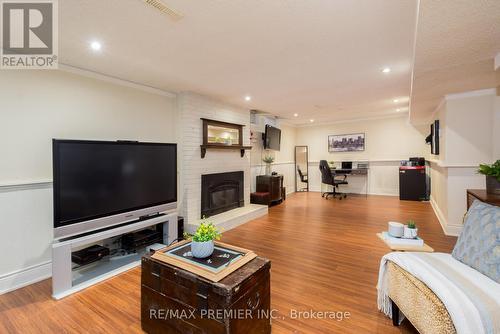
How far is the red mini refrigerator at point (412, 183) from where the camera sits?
20.7 ft

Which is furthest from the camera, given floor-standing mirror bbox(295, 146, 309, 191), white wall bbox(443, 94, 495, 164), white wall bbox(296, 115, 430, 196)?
floor-standing mirror bbox(295, 146, 309, 191)

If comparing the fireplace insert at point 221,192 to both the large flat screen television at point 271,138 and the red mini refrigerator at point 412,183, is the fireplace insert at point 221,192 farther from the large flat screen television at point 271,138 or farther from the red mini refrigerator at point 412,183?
the red mini refrigerator at point 412,183

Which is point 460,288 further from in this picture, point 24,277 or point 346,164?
point 346,164

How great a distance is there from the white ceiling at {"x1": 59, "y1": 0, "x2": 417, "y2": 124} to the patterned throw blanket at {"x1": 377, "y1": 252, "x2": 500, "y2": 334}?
1880 millimetres

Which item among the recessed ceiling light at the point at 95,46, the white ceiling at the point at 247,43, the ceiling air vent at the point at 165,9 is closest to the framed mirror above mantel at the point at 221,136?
the white ceiling at the point at 247,43

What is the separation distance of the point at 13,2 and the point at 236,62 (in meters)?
1.93

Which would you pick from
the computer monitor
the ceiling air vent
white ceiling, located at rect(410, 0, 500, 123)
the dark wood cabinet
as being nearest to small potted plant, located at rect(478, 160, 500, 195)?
white ceiling, located at rect(410, 0, 500, 123)

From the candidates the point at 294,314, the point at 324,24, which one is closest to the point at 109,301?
the point at 294,314

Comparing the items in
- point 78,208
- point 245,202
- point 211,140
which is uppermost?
point 211,140

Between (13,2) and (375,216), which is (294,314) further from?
(375,216)

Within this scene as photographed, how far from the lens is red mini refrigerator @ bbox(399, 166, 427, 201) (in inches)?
248

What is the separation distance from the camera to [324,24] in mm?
2021

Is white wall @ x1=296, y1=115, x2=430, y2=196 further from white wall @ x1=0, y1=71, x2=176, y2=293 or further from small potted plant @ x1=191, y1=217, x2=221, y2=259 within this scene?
small potted plant @ x1=191, y1=217, x2=221, y2=259

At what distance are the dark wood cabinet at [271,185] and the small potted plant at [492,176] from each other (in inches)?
158
